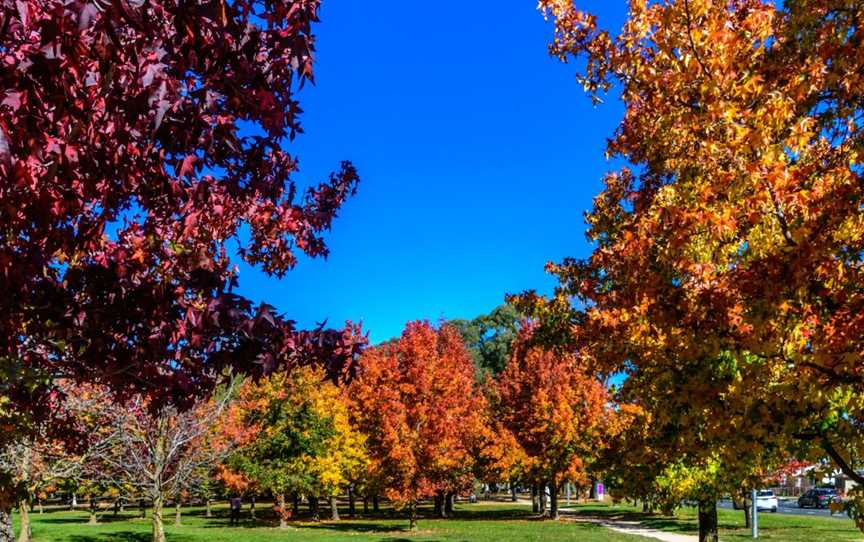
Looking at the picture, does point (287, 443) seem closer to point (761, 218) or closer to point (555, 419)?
point (555, 419)

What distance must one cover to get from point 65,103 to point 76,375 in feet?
8.81

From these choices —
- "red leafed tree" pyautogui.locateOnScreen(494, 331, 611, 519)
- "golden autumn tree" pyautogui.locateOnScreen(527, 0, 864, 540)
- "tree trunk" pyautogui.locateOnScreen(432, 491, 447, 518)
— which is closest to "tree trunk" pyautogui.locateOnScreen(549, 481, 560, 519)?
"red leafed tree" pyautogui.locateOnScreen(494, 331, 611, 519)

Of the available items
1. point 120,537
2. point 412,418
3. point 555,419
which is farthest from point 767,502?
point 120,537

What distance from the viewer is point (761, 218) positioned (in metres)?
4.31

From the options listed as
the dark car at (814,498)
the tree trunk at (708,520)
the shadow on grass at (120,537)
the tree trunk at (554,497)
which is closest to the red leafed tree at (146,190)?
the tree trunk at (708,520)

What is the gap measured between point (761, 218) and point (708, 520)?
9.49 m

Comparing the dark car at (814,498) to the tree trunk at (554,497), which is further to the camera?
the dark car at (814,498)

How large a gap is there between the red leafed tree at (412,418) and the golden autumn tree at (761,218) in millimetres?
21818

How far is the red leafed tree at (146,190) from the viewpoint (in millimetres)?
2209

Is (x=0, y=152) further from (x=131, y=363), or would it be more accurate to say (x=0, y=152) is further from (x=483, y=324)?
(x=483, y=324)

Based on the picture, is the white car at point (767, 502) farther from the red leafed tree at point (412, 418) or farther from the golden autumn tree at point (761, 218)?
the golden autumn tree at point (761, 218)

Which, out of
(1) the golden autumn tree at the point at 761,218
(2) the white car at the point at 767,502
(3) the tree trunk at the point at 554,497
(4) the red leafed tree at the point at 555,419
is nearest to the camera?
(1) the golden autumn tree at the point at 761,218

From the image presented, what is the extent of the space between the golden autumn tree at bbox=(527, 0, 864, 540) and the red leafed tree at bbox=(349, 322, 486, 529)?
2182cm

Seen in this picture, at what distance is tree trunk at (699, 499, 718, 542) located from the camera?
1165cm
